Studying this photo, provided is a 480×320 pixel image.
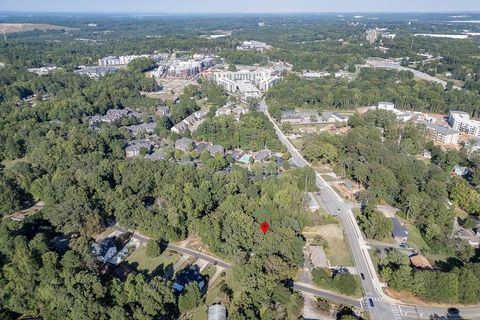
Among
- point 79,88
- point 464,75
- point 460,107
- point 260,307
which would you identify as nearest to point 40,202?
point 260,307

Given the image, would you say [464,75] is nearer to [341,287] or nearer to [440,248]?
[440,248]

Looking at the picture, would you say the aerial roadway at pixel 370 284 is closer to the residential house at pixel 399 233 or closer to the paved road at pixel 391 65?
the residential house at pixel 399 233

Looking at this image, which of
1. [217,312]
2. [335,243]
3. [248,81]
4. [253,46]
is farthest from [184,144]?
[253,46]

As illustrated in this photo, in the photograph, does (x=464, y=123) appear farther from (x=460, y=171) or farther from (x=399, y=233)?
(x=399, y=233)

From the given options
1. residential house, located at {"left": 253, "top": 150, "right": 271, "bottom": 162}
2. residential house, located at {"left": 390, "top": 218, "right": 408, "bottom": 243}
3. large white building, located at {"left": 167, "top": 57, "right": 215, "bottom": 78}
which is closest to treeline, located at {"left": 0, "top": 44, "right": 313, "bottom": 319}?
residential house, located at {"left": 253, "top": 150, "right": 271, "bottom": 162}

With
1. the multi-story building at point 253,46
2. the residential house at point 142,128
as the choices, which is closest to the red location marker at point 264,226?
the residential house at point 142,128
